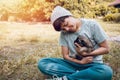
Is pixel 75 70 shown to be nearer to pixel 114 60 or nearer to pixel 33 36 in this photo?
pixel 114 60

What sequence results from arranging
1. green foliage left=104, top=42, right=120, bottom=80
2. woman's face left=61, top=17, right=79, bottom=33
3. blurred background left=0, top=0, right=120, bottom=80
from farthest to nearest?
blurred background left=0, top=0, right=120, bottom=80 → green foliage left=104, top=42, right=120, bottom=80 → woman's face left=61, top=17, right=79, bottom=33

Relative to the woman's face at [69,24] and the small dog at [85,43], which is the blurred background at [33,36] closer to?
the small dog at [85,43]

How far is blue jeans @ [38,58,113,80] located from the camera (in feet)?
13.7

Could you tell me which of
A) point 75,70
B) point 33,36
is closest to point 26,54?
point 75,70

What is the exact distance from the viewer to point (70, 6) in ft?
42.9

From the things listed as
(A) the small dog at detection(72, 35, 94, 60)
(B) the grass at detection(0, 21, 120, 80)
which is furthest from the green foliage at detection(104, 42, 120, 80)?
(A) the small dog at detection(72, 35, 94, 60)

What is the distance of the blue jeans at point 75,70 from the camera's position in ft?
13.7

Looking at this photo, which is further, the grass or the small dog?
the grass

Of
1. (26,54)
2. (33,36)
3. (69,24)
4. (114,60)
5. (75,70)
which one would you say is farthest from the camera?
(33,36)

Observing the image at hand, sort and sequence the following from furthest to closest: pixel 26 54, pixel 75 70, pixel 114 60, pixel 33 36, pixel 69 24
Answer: pixel 33 36 → pixel 26 54 → pixel 114 60 → pixel 75 70 → pixel 69 24

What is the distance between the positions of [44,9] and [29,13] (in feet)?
2.80

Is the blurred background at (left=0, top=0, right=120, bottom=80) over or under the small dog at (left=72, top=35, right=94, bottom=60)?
under

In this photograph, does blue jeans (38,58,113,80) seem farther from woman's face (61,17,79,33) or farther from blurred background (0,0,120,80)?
woman's face (61,17,79,33)

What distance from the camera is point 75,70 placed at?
446 centimetres
